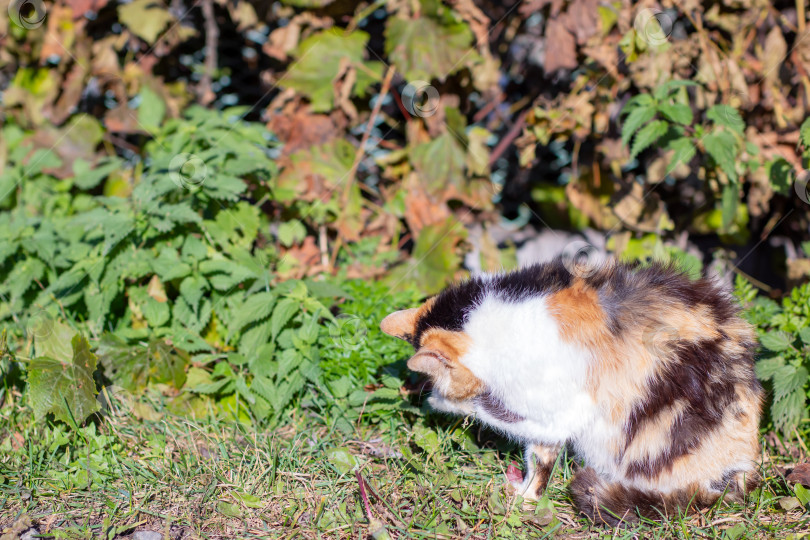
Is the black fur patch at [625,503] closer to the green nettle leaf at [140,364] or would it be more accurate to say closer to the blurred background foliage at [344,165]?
the blurred background foliage at [344,165]

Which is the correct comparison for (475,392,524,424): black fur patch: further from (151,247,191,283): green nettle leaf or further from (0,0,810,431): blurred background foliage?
(151,247,191,283): green nettle leaf

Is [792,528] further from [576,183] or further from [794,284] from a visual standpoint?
[576,183]

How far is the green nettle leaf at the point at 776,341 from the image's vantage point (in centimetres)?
252

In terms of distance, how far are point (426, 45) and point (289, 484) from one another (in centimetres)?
239

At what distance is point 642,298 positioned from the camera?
7.03 ft

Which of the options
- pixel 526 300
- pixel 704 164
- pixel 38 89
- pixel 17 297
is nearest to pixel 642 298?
pixel 526 300

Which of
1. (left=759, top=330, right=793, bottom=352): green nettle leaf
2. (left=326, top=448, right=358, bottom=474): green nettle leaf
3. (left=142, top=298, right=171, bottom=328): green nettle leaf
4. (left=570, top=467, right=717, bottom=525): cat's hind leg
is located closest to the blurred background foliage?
(left=142, top=298, right=171, bottom=328): green nettle leaf

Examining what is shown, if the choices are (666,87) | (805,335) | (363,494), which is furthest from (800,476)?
(666,87)

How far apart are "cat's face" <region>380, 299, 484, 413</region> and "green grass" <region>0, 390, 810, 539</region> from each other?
0.32 metres

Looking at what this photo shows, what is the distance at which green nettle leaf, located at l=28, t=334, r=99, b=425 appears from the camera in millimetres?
2398

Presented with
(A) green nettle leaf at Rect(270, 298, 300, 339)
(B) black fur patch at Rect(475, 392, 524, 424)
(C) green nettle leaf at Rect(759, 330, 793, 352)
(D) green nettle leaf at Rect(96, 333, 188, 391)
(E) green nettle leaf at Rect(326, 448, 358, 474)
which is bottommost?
(D) green nettle leaf at Rect(96, 333, 188, 391)

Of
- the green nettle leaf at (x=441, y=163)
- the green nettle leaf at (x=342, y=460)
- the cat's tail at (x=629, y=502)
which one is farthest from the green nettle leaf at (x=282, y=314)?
the cat's tail at (x=629, y=502)

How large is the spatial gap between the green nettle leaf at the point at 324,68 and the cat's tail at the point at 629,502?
246 centimetres

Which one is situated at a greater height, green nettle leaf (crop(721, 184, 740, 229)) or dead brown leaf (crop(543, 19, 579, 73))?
dead brown leaf (crop(543, 19, 579, 73))
